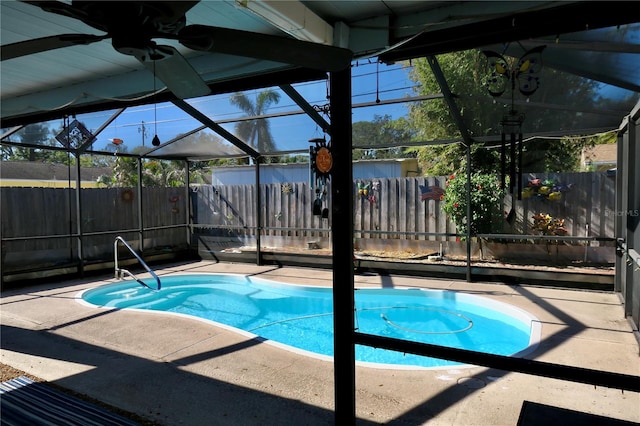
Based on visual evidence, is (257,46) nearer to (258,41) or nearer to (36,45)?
(258,41)

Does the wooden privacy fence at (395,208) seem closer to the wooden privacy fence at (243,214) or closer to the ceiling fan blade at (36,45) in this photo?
the wooden privacy fence at (243,214)

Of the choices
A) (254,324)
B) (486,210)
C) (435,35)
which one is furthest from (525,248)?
(435,35)

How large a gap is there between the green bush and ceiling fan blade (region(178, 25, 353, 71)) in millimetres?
5884

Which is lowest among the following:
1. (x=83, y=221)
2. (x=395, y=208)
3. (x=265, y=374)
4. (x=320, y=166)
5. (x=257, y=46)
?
(x=265, y=374)

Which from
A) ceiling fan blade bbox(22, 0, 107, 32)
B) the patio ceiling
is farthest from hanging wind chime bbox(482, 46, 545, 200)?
ceiling fan blade bbox(22, 0, 107, 32)

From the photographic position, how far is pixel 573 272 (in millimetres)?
5949

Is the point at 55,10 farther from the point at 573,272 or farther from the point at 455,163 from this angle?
the point at 455,163

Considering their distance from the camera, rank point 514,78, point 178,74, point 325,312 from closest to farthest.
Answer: point 178,74, point 514,78, point 325,312

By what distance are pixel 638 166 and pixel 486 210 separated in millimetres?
2971

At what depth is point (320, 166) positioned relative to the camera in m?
3.68

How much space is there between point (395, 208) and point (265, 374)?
17.4ft

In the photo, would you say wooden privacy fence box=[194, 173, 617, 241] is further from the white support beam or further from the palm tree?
the white support beam

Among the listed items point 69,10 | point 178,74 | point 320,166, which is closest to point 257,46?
point 69,10

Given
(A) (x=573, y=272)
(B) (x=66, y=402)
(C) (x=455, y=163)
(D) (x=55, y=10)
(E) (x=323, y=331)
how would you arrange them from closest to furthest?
1. (D) (x=55, y=10)
2. (B) (x=66, y=402)
3. (E) (x=323, y=331)
4. (A) (x=573, y=272)
5. (C) (x=455, y=163)
